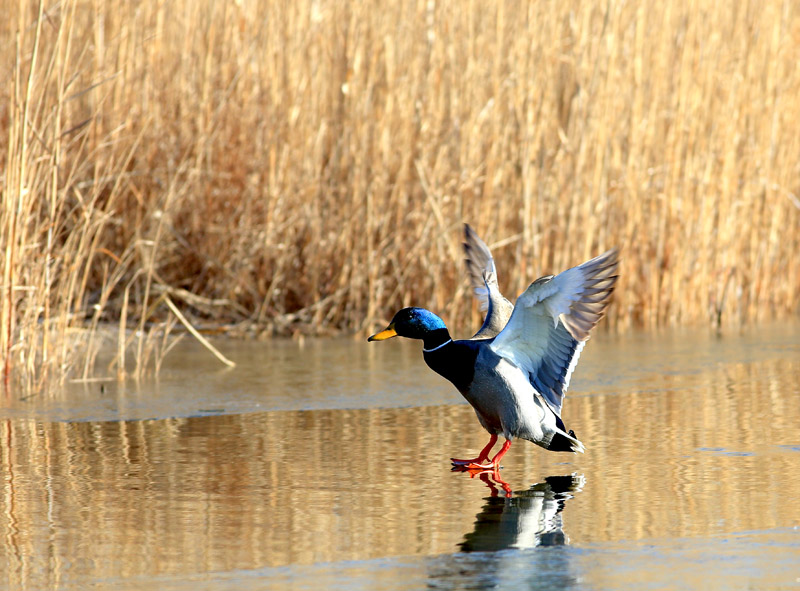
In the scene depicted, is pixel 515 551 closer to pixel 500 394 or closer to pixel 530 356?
pixel 500 394

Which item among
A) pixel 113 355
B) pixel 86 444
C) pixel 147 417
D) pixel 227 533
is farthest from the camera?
pixel 113 355

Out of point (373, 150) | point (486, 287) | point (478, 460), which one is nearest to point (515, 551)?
point (478, 460)

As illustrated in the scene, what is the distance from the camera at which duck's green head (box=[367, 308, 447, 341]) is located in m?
4.48

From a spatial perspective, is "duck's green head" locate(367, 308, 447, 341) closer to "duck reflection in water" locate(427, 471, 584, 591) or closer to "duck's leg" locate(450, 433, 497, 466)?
"duck's leg" locate(450, 433, 497, 466)

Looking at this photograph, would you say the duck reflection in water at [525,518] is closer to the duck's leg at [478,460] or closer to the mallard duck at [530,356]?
the duck's leg at [478,460]

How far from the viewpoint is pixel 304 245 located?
26.6ft

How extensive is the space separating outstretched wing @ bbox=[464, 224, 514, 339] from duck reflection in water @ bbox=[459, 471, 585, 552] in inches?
33.6

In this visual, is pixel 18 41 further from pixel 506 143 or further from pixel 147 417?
pixel 506 143

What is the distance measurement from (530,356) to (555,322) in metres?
0.20

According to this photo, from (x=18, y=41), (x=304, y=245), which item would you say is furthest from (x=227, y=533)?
(x=304, y=245)

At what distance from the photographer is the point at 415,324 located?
178 inches

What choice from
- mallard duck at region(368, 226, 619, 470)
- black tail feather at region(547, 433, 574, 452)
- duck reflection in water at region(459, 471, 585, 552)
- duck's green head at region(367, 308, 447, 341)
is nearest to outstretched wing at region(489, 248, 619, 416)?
mallard duck at region(368, 226, 619, 470)

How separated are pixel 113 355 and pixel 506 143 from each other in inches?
114

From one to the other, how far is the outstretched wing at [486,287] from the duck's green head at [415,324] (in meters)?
0.20
